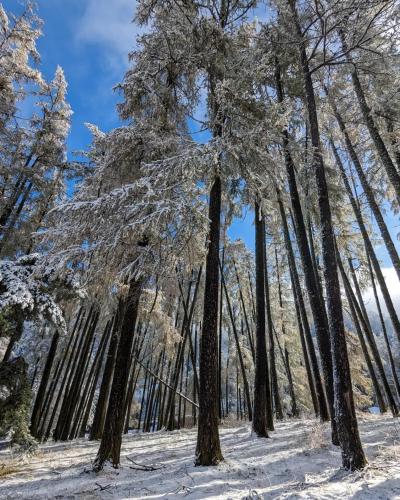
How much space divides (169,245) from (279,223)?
24.5 feet

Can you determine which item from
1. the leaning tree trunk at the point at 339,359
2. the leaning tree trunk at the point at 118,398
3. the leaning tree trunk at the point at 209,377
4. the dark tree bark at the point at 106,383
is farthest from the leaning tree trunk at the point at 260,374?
the dark tree bark at the point at 106,383

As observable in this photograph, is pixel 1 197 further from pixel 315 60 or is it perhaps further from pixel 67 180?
pixel 315 60

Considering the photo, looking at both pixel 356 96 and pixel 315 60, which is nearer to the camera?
pixel 315 60

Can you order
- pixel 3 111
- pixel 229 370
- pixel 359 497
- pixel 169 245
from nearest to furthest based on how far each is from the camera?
pixel 359 497 < pixel 169 245 < pixel 3 111 < pixel 229 370

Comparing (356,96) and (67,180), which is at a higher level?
(356,96)

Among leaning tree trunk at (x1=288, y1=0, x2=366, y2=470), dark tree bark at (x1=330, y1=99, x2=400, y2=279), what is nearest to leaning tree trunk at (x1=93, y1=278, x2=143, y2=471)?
leaning tree trunk at (x1=288, y1=0, x2=366, y2=470)

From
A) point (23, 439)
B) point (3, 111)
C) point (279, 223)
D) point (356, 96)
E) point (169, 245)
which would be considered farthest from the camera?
point (279, 223)

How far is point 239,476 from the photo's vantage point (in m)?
5.41

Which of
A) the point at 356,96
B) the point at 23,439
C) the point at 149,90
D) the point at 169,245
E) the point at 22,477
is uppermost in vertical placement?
the point at 356,96

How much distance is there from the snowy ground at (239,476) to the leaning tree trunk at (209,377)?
0.33 metres

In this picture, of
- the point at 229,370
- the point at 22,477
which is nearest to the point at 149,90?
the point at 22,477

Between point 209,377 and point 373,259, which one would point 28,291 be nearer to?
point 209,377

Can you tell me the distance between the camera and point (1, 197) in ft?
35.2

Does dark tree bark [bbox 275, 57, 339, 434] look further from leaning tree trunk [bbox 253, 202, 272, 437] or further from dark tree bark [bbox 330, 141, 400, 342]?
dark tree bark [bbox 330, 141, 400, 342]
